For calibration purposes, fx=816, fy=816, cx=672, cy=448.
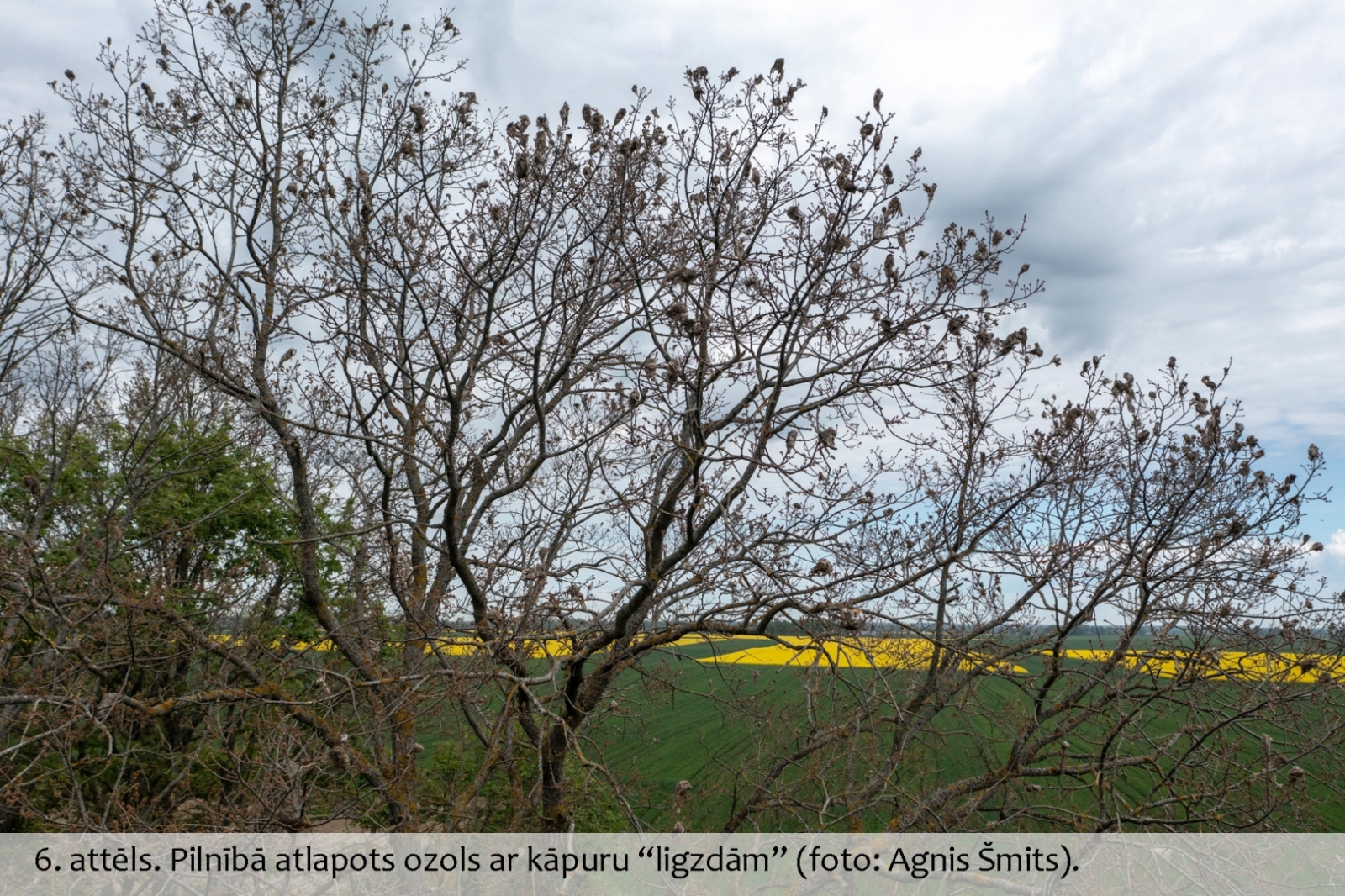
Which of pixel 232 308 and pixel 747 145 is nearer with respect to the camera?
pixel 747 145

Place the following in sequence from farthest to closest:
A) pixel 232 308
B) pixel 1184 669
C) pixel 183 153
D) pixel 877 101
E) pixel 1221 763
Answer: pixel 232 308
pixel 183 153
pixel 1221 763
pixel 1184 669
pixel 877 101

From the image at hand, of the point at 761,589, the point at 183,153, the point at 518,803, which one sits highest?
the point at 183,153

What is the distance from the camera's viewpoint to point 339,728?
5.42m

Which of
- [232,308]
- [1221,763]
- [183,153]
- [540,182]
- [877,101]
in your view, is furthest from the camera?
[232,308]

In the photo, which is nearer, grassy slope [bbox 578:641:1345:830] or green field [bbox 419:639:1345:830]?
green field [bbox 419:639:1345:830]

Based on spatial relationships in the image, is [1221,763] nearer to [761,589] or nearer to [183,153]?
[761,589]

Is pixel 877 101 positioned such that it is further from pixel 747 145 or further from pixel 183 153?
pixel 183 153

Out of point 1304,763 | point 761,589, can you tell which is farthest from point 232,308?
point 1304,763

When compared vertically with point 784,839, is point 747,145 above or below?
above

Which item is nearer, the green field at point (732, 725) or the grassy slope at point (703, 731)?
the green field at point (732, 725)

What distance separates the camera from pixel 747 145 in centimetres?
554

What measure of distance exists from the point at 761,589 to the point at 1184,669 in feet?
9.92

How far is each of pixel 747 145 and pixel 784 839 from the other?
5189 millimetres

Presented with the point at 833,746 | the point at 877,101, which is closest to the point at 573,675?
the point at 833,746
